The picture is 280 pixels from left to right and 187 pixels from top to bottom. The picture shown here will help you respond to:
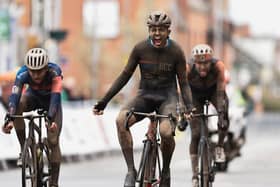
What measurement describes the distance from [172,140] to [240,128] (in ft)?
A: 33.0

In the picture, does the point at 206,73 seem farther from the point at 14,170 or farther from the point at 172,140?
the point at 14,170

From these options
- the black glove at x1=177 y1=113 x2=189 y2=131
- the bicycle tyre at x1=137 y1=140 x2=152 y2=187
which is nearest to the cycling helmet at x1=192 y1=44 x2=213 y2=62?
the black glove at x1=177 y1=113 x2=189 y2=131

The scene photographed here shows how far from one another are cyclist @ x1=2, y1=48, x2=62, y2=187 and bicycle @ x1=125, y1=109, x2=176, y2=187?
1254mm

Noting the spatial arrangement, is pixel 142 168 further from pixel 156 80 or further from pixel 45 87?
pixel 45 87

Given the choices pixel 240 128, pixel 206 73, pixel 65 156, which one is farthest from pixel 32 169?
pixel 65 156

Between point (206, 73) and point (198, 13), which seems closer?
point (206, 73)

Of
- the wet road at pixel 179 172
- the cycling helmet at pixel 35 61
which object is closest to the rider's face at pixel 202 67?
the wet road at pixel 179 172

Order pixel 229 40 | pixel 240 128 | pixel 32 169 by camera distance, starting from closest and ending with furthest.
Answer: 1. pixel 32 169
2. pixel 240 128
3. pixel 229 40

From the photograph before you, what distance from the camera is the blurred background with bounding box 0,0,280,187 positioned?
23594 mm

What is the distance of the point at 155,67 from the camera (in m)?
12.7

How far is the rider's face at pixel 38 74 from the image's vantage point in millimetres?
13352

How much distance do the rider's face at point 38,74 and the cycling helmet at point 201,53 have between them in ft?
9.43

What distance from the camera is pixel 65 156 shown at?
26.6 m

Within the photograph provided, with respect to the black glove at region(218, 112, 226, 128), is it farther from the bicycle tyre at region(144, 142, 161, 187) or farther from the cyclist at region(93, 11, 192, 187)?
the bicycle tyre at region(144, 142, 161, 187)
